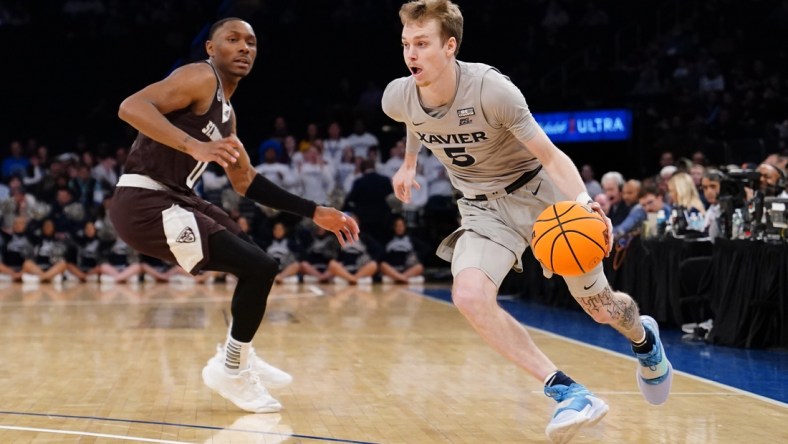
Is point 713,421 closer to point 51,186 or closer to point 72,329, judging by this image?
point 72,329

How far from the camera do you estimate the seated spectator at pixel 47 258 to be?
54.4ft

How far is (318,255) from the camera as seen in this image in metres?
17.0

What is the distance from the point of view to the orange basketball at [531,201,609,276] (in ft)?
15.2

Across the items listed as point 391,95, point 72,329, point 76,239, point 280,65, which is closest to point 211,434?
point 391,95

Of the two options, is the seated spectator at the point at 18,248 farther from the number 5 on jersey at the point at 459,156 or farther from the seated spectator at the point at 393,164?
the number 5 on jersey at the point at 459,156

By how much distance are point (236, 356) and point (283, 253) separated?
35.7ft

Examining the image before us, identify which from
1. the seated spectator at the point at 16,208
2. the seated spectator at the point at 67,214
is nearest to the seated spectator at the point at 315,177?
the seated spectator at the point at 67,214

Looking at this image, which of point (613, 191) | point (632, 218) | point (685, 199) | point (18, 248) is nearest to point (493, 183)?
point (685, 199)

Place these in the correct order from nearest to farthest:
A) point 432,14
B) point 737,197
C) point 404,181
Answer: point 432,14, point 404,181, point 737,197

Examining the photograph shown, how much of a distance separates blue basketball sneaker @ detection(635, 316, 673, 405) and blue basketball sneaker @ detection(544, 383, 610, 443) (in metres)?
0.87

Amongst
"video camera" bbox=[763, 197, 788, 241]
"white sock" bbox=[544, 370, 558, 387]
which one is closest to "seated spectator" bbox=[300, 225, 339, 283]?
"video camera" bbox=[763, 197, 788, 241]

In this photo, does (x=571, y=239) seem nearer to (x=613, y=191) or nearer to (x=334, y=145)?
(x=613, y=191)

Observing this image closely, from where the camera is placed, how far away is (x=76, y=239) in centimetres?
1705

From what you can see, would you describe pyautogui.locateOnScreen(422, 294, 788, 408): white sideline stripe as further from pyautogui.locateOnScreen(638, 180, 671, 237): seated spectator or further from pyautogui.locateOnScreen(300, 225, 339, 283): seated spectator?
pyautogui.locateOnScreen(300, 225, 339, 283): seated spectator
